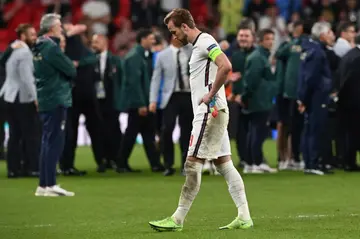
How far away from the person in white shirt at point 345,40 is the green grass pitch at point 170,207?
7.11ft

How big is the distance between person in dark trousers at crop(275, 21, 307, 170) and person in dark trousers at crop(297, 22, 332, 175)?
37.7 inches

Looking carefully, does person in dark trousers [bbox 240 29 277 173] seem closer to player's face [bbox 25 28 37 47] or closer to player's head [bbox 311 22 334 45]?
player's head [bbox 311 22 334 45]

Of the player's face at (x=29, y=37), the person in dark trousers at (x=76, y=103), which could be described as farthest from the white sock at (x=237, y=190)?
the person in dark trousers at (x=76, y=103)

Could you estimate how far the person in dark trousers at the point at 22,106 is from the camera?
1797 cm

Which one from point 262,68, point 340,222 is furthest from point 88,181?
point 340,222

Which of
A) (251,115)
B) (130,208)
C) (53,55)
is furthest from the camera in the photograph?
(251,115)

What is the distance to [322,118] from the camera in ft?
60.0

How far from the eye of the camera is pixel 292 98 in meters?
19.6

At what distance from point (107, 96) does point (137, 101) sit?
→ 126 centimetres

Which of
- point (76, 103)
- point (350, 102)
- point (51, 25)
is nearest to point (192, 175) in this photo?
point (51, 25)

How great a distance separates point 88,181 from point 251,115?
9.87 ft

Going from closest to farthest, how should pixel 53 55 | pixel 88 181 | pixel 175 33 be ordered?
pixel 175 33 < pixel 53 55 < pixel 88 181

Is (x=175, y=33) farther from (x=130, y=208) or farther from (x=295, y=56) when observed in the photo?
(x=295, y=56)

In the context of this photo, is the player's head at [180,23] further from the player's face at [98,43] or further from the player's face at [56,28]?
the player's face at [98,43]
